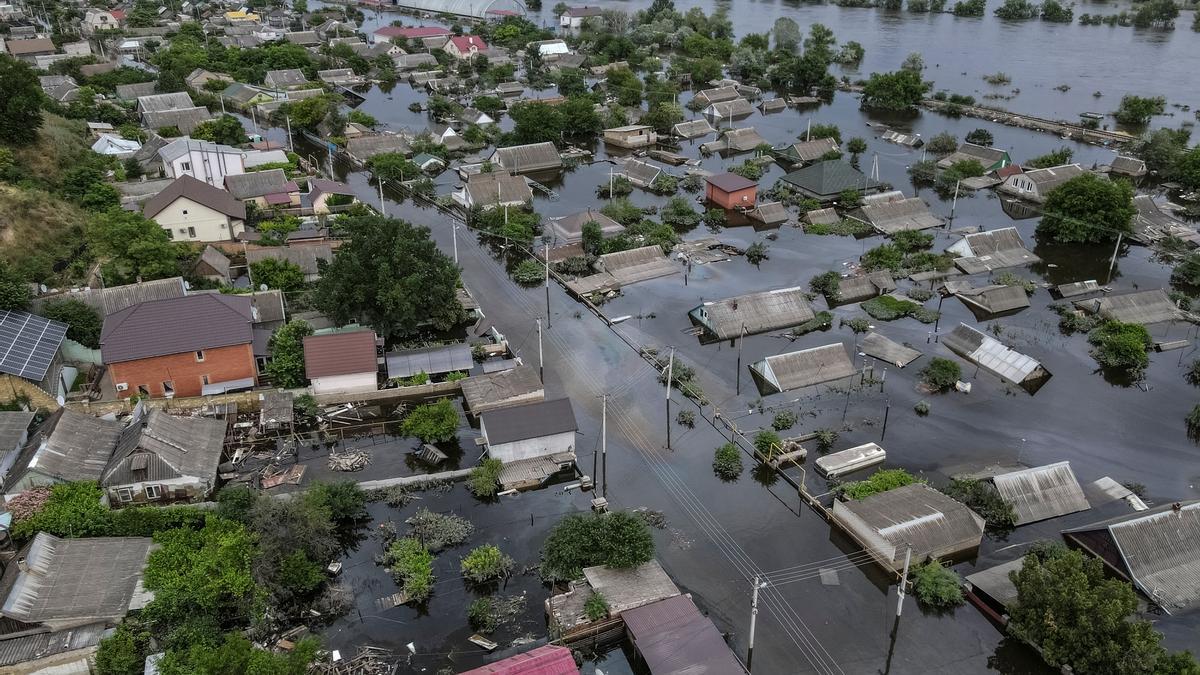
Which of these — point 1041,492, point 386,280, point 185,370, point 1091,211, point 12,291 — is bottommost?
point 1041,492

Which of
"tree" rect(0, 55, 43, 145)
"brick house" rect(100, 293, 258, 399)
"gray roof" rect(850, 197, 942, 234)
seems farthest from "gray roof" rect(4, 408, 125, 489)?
"gray roof" rect(850, 197, 942, 234)

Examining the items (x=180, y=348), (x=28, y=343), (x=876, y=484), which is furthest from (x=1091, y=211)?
(x=28, y=343)

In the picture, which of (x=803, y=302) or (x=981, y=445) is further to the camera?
(x=803, y=302)

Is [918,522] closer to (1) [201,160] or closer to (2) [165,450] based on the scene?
(2) [165,450]

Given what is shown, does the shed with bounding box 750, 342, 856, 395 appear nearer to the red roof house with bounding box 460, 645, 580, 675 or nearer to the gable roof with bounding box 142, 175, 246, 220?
the red roof house with bounding box 460, 645, 580, 675

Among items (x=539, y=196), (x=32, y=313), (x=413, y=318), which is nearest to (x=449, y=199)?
(x=539, y=196)

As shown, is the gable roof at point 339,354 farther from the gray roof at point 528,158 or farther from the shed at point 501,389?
the gray roof at point 528,158

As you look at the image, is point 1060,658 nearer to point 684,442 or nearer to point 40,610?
point 684,442
